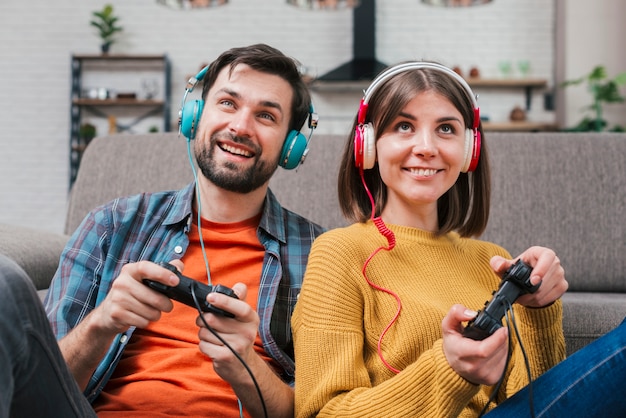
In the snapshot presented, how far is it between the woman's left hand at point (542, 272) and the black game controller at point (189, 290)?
38cm

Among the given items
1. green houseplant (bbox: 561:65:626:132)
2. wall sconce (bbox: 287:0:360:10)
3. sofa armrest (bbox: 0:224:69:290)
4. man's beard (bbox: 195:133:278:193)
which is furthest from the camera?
green houseplant (bbox: 561:65:626:132)

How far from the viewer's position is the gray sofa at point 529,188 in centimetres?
177

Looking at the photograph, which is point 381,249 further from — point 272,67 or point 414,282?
point 272,67

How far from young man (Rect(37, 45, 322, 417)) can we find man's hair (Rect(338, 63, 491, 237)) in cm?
18

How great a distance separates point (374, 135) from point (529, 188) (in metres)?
0.85

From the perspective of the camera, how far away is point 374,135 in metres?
1.14

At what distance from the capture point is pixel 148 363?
114 centimetres

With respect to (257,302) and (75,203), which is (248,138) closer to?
(257,302)

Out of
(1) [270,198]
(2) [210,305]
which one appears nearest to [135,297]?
(2) [210,305]

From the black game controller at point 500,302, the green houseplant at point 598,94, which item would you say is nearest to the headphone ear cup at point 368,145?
the black game controller at point 500,302

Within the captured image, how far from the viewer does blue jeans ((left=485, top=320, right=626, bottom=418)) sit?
0.80 metres

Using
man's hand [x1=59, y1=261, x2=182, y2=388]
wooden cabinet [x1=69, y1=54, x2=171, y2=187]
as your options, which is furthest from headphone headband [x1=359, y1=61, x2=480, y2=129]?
wooden cabinet [x1=69, y1=54, x2=171, y2=187]

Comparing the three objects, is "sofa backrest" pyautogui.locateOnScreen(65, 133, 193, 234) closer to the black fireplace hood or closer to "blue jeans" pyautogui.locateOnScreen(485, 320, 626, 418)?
"blue jeans" pyautogui.locateOnScreen(485, 320, 626, 418)

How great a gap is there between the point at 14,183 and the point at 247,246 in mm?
4783
